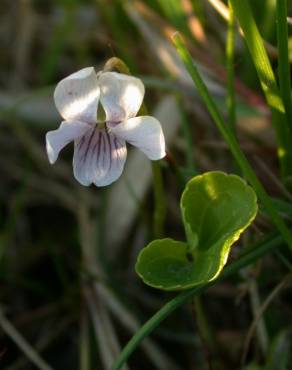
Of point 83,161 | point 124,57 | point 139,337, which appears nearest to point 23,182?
point 124,57

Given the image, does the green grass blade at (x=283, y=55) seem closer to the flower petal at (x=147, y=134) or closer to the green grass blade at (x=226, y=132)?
the green grass blade at (x=226, y=132)

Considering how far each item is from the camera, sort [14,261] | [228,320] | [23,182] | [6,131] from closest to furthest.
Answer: [228,320], [14,261], [23,182], [6,131]

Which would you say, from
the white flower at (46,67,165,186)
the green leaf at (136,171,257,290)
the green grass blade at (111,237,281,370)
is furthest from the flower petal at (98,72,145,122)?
the green grass blade at (111,237,281,370)

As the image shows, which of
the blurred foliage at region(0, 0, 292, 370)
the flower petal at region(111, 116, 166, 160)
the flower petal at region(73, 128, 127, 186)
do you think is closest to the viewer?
the flower petal at region(111, 116, 166, 160)

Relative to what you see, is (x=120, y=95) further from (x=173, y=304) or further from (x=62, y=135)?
(x=173, y=304)

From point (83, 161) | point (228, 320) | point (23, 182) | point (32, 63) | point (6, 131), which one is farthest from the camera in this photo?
point (32, 63)

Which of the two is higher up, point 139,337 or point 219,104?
point 139,337

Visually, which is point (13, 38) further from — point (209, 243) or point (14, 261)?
point (209, 243)

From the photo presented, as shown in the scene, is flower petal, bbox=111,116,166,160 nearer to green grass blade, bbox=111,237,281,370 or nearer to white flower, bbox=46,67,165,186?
white flower, bbox=46,67,165,186

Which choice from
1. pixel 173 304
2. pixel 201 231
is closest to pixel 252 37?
pixel 201 231
